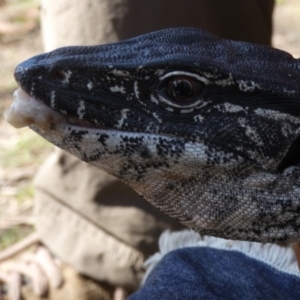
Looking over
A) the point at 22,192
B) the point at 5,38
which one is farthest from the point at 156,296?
the point at 5,38

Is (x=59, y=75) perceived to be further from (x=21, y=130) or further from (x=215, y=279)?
(x=21, y=130)

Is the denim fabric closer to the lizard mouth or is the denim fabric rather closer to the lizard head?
the lizard head

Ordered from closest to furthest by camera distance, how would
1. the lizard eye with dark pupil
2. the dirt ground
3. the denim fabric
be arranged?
the lizard eye with dark pupil < the denim fabric < the dirt ground

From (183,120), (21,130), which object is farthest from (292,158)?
(21,130)

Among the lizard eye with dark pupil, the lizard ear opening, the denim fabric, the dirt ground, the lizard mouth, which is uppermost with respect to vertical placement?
the lizard eye with dark pupil

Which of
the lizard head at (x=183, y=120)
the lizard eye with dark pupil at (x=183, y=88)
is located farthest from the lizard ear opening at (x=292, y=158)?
the lizard eye with dark pupil at (x=183, y=88)

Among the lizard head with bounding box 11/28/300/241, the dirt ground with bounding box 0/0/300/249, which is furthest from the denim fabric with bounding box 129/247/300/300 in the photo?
the dirt ground with bounding box 0/0/300/249

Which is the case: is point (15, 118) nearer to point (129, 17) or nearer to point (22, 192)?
point (129, 17)
